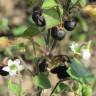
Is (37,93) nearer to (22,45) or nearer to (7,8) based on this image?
(22,45)

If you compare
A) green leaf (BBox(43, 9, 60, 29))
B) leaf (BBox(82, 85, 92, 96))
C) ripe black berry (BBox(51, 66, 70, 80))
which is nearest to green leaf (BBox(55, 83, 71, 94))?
ripe black berry (BBox(51, 66, 70, 80))

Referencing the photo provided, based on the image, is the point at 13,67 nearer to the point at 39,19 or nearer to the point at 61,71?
the point at 61,71

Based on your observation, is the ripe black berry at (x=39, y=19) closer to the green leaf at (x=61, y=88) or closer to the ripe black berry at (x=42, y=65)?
the ripe black berry at (x=42, y=65)

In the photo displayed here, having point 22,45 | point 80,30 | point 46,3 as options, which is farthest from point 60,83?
point 80,30

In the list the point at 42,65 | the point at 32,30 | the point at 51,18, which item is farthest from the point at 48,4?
the point at 42,65

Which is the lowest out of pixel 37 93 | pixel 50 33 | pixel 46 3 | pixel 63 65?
pixel 37 93

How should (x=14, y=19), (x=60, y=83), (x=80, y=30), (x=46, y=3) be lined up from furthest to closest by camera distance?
(x=14, y=19) < (x=80, y=30) < (x=60, y=83) < (x=46, y=3)
